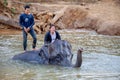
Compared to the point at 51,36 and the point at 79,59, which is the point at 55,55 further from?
the point at 79,59

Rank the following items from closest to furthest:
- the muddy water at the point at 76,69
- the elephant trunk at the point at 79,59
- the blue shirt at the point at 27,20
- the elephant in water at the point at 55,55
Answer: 1. the muddy water at the point at 76,69
2. the elephant trunk at the point at 79,59
3. the elephant in water at the point at 55,55
4. the blue shirt at the point at 27,20

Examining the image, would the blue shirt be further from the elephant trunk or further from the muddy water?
the elephant trunk

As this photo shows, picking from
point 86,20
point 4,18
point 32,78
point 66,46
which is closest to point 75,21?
point 86,20

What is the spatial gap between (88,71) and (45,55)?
1695 mm

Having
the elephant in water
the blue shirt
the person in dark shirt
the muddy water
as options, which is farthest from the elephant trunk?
the blue shirt

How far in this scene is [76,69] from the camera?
37.1ft

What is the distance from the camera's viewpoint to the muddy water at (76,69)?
10531 millimetres

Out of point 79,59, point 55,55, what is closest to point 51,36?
point 55,55

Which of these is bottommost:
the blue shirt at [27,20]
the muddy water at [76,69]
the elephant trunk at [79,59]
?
the muddy water at [76,69]

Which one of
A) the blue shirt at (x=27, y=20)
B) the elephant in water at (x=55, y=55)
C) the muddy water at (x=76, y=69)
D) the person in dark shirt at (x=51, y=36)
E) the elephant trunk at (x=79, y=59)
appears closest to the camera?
the muddy water at (x=76, y=69)

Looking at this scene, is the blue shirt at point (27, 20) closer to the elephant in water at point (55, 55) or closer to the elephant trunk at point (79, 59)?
the elephant in water at point (55, 55)

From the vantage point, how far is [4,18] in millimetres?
21906

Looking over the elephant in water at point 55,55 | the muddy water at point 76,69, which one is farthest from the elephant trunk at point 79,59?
the elephant in water at point 55,55

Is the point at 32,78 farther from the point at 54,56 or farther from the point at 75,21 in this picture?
the point at 75,21
